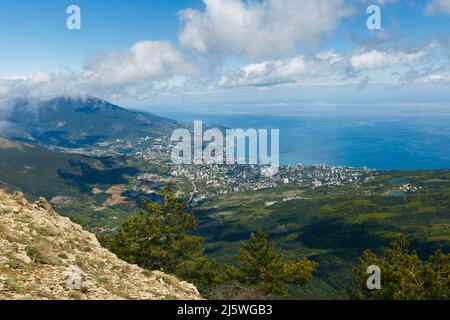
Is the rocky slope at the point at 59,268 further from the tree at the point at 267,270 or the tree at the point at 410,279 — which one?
the tree at the point at 410,279

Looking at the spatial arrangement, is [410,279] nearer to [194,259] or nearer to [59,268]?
[194,259]

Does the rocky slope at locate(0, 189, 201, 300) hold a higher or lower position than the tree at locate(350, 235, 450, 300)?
higher

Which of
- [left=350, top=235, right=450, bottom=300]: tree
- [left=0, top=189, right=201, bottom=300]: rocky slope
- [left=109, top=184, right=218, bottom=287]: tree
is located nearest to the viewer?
[left=0, top=189, right=201, bottom=300]: rocky slope

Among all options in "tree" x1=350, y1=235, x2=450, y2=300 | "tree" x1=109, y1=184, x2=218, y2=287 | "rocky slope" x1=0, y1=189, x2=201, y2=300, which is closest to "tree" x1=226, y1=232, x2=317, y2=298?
"tree" x1=109, y1=184, x2=218, y2=287

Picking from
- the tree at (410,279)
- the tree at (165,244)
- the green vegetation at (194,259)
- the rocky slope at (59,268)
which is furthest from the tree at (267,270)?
the rocky slope at (59,268)

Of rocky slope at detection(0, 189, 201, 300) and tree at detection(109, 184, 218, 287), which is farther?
tree at detection(109, 184, 218, 287)

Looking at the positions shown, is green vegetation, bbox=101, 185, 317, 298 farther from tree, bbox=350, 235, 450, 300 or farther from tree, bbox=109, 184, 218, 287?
tree, bbox=350, 235, 450, 300
